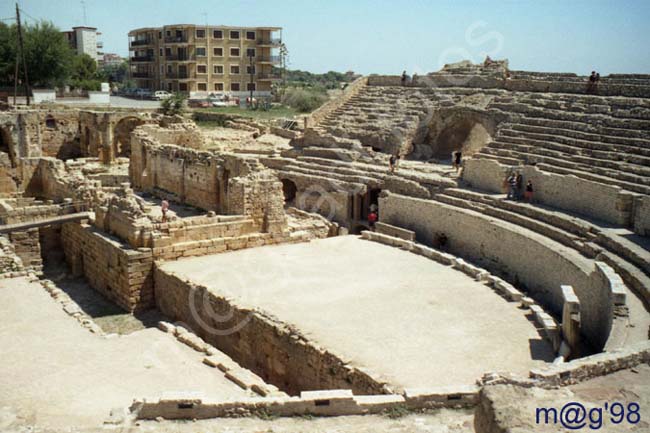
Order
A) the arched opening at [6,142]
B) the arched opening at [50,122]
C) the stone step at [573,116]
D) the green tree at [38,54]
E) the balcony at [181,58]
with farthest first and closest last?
1. the balcony at [181,58]
2. the green tree at [38,54]
3. the arched opening at [50,122]
4. the arched opening at [6,142]
5. the stone step at [573,116]

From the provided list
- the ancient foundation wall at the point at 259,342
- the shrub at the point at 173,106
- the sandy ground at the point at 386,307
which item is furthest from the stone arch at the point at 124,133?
the ancient foundation wall at the point at 259,342

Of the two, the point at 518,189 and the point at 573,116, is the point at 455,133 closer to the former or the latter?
the point at 573,116

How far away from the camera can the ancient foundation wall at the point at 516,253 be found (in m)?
11.6

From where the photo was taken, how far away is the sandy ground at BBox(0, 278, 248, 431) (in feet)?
29.2

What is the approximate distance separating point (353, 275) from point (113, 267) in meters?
5.75

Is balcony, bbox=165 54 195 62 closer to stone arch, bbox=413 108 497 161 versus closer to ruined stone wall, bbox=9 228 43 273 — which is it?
stone arch, bbox=413 108 497 161

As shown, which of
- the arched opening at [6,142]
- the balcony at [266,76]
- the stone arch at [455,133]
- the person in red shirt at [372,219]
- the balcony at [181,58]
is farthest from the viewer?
the balcony at [266,76]

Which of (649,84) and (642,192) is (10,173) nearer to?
(642,192)

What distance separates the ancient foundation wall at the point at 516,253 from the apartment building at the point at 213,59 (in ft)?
120

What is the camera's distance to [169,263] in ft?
48.9

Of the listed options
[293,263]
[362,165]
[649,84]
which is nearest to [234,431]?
[293,263]

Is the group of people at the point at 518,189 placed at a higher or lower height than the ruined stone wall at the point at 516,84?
lower

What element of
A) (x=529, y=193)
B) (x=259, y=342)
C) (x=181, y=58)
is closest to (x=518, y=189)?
(x=529, y=193)

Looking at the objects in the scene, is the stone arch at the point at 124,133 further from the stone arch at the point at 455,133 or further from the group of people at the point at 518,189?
the group of people at the point at 518,189
